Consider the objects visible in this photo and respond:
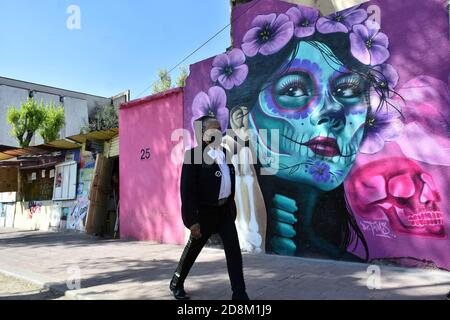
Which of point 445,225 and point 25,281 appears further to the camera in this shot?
point 25,281

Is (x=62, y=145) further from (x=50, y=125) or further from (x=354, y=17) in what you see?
(x=50, y=125)

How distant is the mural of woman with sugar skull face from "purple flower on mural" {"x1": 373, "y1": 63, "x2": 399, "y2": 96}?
13 millimetres

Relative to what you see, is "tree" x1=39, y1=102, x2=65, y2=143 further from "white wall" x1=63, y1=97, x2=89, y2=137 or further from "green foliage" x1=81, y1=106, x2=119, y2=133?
"white wall" x1=63, y1=97, x2=89, y2=137

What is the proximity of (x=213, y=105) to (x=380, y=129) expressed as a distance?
3.34 metres

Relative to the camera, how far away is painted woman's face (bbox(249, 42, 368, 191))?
6406 mm

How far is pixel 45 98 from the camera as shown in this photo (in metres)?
34.0

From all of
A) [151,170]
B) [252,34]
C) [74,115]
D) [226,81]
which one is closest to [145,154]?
[151,170]

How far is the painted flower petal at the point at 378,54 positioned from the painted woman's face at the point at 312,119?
0.99ft

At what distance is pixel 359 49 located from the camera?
6.35 meters

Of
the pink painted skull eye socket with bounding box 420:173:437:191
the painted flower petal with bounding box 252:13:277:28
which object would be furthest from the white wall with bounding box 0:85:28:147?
the pink painted skull eye socket with bounding box 420:173:437:191

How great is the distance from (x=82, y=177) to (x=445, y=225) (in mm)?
10843

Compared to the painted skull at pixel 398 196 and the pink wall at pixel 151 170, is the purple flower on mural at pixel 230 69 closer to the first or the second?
the pink wall at pixel 151 170
